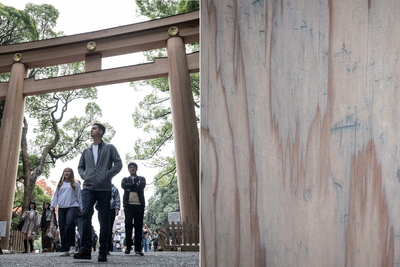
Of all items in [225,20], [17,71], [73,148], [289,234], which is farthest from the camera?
[73,148]

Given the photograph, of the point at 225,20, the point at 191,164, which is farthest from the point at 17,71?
the point at 225,20

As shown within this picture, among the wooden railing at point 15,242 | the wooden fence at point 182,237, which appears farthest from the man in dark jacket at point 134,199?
the wooden railing at point 15,242

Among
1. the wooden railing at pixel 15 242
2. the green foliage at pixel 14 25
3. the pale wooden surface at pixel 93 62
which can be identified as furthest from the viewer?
the green foliage at pixel 14 25

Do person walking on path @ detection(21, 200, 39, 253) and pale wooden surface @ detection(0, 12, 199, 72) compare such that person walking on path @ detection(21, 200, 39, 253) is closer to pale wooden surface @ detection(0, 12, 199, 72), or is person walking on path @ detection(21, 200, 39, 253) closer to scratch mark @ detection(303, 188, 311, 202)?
pale wooden surface @ detection(0, 12, 199, 72)

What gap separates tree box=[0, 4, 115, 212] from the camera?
20.3 meters

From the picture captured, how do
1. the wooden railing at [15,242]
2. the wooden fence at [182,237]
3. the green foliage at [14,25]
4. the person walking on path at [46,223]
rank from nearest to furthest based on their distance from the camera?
the wooden fence at [182,237]
the person walking on path at [46,223]
the wooden railing at [15,242]
the green foliage at [14,25]

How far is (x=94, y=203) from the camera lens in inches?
204

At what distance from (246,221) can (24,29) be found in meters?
22.5

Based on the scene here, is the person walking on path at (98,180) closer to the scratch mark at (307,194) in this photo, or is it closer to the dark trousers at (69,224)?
the dark trousers at (69,224)

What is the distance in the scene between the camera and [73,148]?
866 inches

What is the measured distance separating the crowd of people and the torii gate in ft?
9.34

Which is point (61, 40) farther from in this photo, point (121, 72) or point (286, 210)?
point (286, 210)

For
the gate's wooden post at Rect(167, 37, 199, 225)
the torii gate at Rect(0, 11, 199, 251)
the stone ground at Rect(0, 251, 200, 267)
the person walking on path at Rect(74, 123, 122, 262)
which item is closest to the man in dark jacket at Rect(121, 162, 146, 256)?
the stone ground at Rect(0, 251, 200, 267)

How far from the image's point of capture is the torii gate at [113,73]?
1122 centimetres
